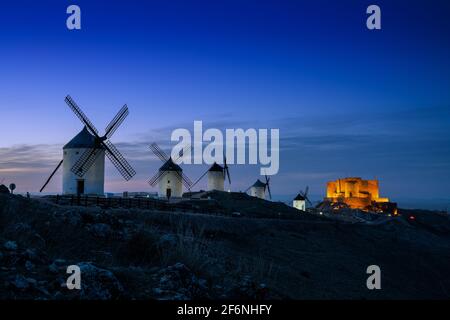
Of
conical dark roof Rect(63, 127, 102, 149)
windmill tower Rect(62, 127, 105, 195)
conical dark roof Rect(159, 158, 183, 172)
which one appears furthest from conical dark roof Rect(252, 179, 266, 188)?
conical dark roof Rect(63, 127, 102, 149)

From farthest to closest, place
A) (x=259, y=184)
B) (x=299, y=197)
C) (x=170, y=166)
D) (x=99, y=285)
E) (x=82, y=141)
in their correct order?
(x=259, y=184) → (x=299, y=197) → (x=170, y=166) → (x=82, y=141) → (x=99, y=285)

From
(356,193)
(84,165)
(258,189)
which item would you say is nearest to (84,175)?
(84,165)

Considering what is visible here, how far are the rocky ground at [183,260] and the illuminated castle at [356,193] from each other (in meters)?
70.8

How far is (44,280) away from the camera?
856 centimetres

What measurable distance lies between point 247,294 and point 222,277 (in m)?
1.16

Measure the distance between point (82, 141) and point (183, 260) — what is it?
41.8 metres

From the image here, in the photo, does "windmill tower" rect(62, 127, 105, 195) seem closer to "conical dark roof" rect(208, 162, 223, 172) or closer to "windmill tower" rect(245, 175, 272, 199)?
"conical dark roof" rect(208, 162, 223, 172)

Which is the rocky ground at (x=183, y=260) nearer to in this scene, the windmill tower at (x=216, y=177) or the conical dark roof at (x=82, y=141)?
the conical dark roof at (x=82, y=141)

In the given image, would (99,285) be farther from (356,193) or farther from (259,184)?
(356,193)

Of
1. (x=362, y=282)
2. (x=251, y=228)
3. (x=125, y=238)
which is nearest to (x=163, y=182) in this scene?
(x=251, y=228)

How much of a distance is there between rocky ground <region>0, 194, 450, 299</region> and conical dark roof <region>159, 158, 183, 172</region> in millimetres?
27178

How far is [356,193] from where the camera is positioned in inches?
4823
